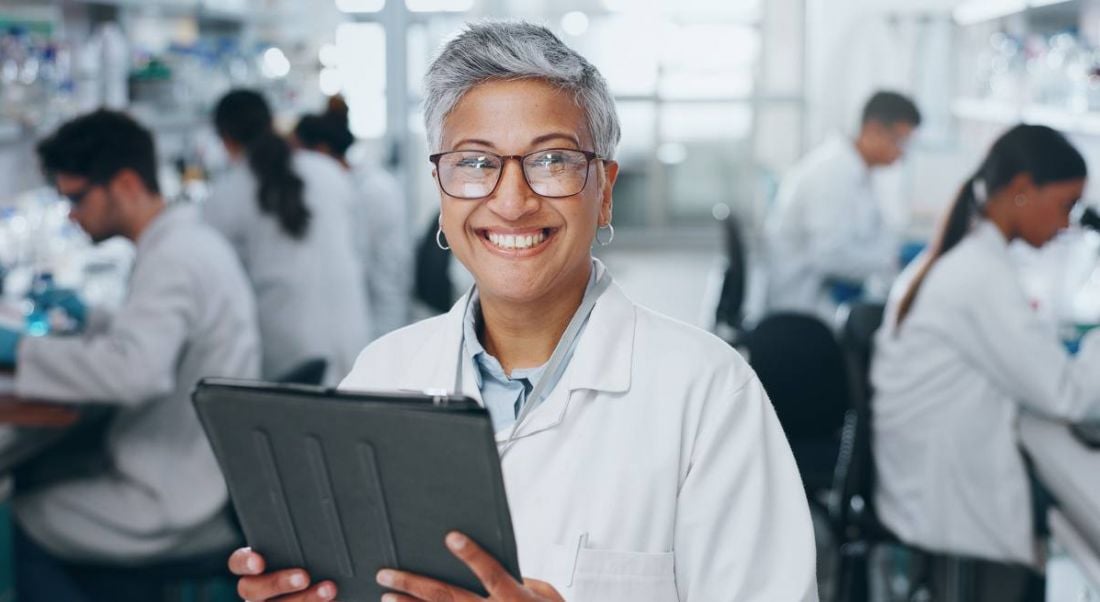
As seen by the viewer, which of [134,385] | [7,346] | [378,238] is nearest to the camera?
[134,385]

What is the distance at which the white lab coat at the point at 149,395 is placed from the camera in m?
2.26

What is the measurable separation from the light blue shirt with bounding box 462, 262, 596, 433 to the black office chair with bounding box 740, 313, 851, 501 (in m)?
1.60

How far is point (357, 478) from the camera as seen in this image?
0.96 metres

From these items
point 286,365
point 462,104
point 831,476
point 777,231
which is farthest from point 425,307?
point 462,104

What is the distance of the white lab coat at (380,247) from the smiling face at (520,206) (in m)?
3.24

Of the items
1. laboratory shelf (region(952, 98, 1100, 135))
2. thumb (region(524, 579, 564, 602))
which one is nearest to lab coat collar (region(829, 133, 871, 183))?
laboratory shelf (region(952, 98, 1100, 135))

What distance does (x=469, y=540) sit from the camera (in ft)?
3.08

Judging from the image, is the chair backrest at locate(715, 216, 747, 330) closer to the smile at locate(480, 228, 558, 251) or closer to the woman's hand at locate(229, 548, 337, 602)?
the smile at locate(480, 228, 558, 251)

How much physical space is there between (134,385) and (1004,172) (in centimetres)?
173

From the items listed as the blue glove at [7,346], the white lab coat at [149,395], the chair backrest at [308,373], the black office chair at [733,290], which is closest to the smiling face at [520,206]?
the chair backrest at [308,373]

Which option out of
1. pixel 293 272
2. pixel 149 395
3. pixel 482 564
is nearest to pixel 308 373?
pixel 149 395

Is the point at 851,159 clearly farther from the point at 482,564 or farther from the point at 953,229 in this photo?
the point at 482,564

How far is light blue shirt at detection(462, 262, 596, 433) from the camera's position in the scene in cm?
125

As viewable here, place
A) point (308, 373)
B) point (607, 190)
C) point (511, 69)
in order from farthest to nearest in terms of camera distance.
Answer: point (308, 373) → point (607, 190) → point (511, 69)
